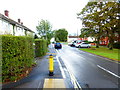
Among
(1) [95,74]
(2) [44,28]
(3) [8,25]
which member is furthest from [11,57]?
(2) [44,28]

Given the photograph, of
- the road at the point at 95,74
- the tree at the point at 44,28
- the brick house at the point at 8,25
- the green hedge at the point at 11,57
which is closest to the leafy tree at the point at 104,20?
the tree at the point at 44,28

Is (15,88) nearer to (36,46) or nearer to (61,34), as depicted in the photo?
(36,46)


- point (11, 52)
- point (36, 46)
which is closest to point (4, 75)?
point (11, 52)

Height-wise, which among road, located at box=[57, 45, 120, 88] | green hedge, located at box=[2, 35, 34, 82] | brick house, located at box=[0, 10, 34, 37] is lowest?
road, located at box=[57, 45, 120, 88]

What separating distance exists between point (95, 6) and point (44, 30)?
1471cm

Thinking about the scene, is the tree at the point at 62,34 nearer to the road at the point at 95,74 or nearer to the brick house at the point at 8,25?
the brick house at the point at 8,25

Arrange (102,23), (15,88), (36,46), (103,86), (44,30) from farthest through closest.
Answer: (44,30) → (102,23) → (36,46) → (103,86) → (15,88)

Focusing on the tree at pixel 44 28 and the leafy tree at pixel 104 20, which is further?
the tree at pixel 44 28

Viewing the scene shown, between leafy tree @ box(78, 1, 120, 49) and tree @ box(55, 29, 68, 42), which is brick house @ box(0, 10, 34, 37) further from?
tree @ box(55, 29, 68, 42)

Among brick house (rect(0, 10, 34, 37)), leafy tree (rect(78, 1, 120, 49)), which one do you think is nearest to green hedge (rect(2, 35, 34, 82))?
brick house (rect(0, 10, 34, 37))

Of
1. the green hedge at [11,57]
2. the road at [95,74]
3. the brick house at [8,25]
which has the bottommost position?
the road at [95,74]

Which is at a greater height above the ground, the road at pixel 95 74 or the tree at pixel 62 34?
the tree at pixel 62 34

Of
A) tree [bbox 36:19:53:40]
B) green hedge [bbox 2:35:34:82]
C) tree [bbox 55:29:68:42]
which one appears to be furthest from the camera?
tree [bbox 55:29:68:42]

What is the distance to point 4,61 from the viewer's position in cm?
557
